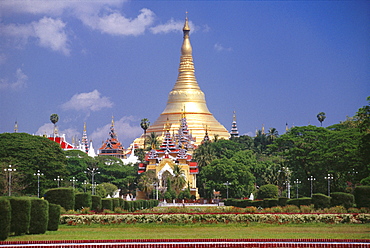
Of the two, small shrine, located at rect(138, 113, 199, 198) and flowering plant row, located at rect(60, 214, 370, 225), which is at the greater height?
small shrine, located at rect(138, 113, 199, 198)

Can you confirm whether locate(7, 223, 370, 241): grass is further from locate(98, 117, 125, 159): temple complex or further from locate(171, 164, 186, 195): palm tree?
locate(98, 117, 125, 159): temple complex

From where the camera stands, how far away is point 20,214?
29.2 meters

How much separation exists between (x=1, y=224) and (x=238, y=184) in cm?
6904

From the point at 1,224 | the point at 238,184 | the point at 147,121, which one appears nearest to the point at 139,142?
the point at 147,121

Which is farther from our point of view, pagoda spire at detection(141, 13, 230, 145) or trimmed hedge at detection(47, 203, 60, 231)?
pagoda spire at detection(141, 13, 230, 145)

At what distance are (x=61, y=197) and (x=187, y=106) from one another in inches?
4052

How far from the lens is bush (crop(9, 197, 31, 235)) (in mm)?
29047

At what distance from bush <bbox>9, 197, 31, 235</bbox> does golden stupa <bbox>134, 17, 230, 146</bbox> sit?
11319 centimetres

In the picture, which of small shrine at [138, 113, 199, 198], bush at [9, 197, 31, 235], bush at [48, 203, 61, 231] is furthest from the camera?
small shrine at [138, 113, 199, 198]

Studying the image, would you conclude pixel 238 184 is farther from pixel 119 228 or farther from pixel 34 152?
pixel 119 228

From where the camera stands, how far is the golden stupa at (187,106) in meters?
144

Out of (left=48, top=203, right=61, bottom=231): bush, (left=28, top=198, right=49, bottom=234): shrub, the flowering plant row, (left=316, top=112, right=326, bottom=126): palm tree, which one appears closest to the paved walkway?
(left=28, top=198, right=49, bottom=234): shrub

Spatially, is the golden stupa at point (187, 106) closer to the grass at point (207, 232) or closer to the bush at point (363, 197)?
the bush at point (363, 197)

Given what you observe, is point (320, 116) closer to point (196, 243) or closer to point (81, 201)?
point (81, 201)
